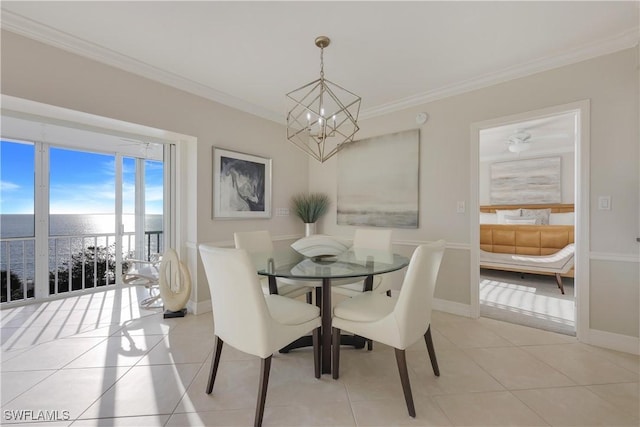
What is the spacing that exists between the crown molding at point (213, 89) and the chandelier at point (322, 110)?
56 centimetres

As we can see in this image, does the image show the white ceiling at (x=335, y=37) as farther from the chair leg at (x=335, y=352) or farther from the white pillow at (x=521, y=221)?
the white pillow at (x=521, y=221)

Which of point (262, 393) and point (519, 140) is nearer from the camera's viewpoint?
point (262, 393)

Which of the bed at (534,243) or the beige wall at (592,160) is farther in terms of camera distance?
the bed at (534,243)

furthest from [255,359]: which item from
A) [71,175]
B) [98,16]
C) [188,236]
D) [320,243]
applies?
[71,175]

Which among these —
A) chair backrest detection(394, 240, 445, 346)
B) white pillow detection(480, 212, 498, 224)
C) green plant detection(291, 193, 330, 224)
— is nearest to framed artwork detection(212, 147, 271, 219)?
green plant detection(291, 193, 330, 224)

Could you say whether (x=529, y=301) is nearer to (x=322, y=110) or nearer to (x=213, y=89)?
(x=322, y=110)

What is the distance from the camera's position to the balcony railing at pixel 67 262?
3240mm

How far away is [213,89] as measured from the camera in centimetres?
301

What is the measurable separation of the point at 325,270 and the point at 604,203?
8.08 ft

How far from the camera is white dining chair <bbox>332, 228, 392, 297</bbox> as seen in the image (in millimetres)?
2494

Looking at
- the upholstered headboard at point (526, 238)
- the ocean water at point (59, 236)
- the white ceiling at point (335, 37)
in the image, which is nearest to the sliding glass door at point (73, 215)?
the ocean water at point (59, 236)

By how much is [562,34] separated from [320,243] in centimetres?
254

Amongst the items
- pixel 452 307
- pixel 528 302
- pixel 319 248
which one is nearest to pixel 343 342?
pixel 319 248

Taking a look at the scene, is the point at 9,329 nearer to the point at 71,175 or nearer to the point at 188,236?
the point at 188,236
